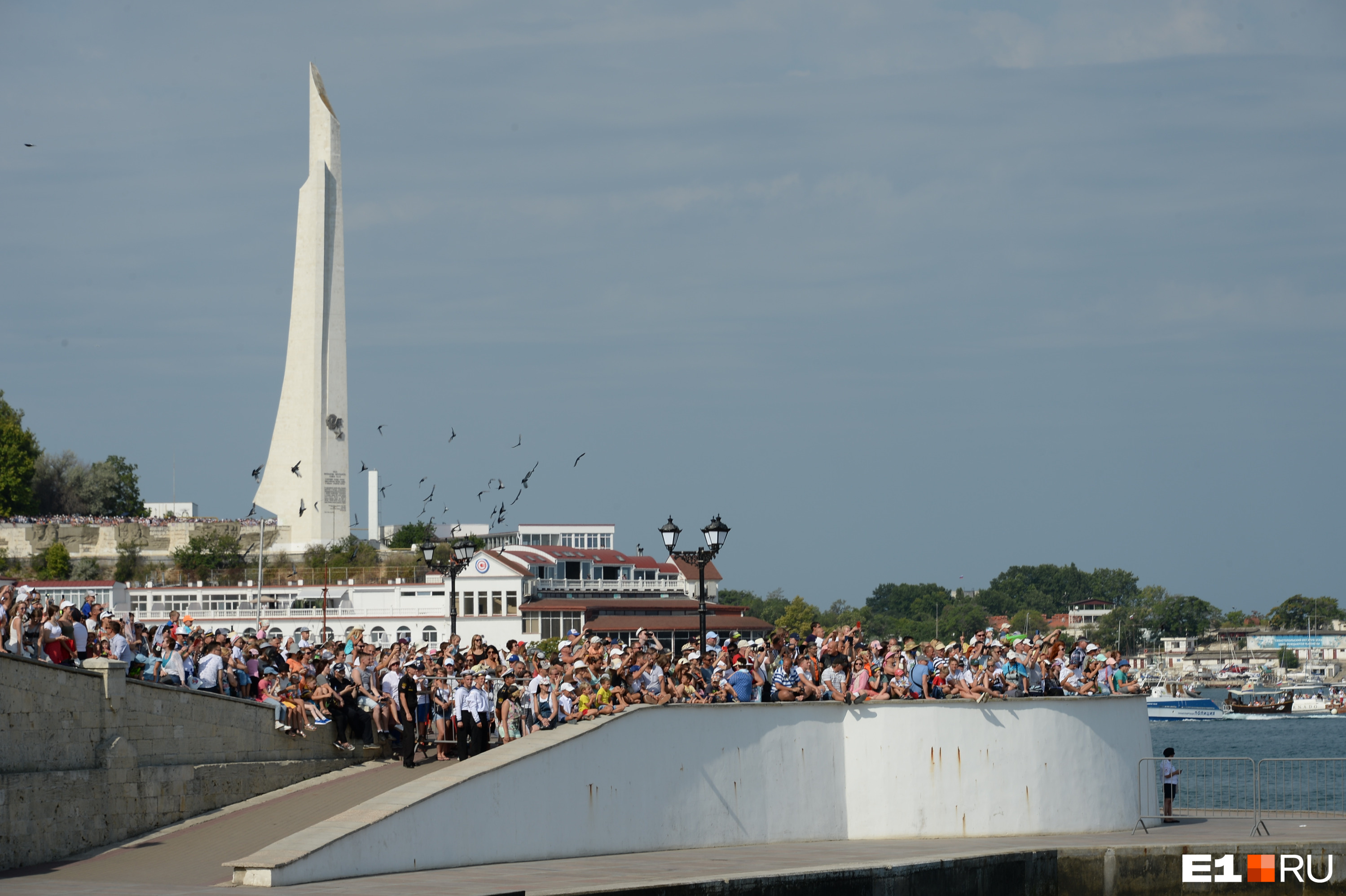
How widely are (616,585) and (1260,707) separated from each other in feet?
181

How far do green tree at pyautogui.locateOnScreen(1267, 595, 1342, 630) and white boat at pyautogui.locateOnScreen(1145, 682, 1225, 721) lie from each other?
70.8m

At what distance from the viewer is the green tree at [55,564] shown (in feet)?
265

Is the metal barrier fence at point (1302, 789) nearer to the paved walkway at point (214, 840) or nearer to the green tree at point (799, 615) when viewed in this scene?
the paved walkway at point (214, 840)

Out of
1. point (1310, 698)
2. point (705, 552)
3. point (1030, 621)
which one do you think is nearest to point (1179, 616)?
point (1030, 621)

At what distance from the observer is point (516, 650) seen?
904 inches

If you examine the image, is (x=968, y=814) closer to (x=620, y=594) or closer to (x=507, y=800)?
(x=507, y=800)

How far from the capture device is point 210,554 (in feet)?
268

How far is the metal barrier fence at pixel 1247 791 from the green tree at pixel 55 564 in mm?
57949

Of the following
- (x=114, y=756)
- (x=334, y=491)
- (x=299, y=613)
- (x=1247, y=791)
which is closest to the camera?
(x=114, y=756)

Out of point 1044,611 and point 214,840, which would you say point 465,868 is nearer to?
point 214,840

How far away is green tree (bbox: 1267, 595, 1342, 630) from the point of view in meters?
185

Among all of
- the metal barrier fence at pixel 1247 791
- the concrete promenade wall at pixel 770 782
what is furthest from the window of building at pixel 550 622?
the concrete promenade wall at pixel 770 782

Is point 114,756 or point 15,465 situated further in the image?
point 15,465

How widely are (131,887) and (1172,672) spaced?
165m
